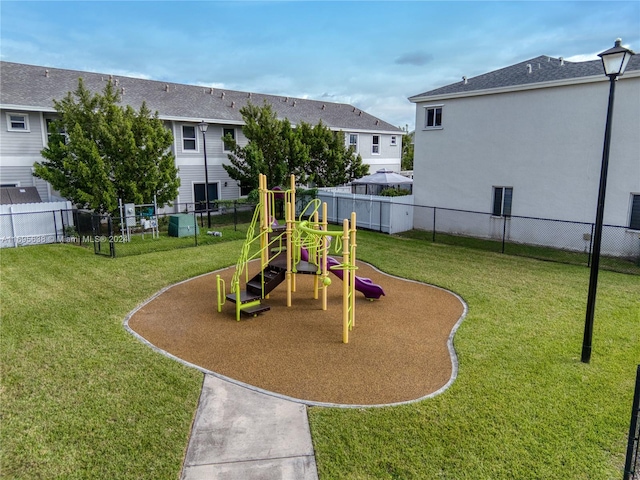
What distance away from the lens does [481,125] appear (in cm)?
1862

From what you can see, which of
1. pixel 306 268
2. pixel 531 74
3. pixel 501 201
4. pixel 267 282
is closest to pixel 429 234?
pixel 501 201

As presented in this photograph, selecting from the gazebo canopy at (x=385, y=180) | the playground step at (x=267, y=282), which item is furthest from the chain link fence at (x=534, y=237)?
the playground step at (x=267, y=282)

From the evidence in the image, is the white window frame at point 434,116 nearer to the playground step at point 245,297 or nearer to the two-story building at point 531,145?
the two-story building at point 531,145

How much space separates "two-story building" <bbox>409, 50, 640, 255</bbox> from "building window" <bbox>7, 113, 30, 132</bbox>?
709 inches

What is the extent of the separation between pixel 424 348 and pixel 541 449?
315cm

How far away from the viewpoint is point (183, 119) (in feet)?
75.7

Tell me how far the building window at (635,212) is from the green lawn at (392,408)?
5.06 meters

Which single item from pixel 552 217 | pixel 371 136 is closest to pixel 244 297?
pixel 552 217

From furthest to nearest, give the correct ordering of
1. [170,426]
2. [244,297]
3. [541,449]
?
[244,297] → [170,426] → [541,449]

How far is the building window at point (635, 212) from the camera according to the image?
48.3 feet

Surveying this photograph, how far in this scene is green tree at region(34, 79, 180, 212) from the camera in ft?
56.4

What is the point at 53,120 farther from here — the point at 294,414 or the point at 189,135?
the point at 294,414

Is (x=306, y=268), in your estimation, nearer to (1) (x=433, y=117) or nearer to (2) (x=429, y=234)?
(2) (x=429, y=234)

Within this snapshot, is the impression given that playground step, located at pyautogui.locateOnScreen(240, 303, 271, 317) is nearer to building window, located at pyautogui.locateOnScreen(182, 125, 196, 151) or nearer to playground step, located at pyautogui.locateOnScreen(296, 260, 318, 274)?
playground step, located at pyautogui.locateOnScreen(296, 260, 318, 274)
